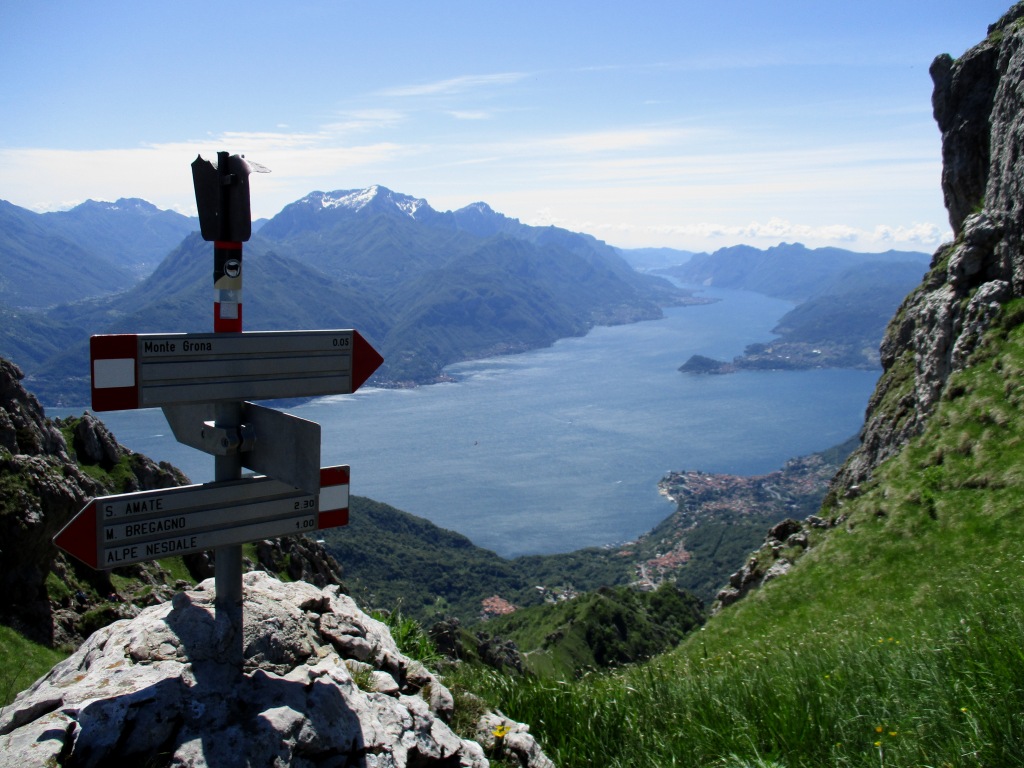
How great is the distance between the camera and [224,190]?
5.14m

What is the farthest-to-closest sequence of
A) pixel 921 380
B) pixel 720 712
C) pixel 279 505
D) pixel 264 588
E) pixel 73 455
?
pixel 73 455
pixel 921 380
pixel 264 588
pixel 720 712
pixel 279 505

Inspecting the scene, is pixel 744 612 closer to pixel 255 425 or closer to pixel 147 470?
pixel 255 425

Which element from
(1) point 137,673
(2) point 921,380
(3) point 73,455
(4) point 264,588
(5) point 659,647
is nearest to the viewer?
(1) point 137,673

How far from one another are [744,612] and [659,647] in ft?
112

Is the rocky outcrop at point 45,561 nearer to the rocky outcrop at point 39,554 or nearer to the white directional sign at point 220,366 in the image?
the rocky outcrop at point 39,554

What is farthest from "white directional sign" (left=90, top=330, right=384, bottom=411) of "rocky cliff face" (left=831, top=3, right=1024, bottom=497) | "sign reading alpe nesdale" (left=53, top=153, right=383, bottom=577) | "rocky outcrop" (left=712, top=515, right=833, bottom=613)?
"rocky cliff face" (left=831, top=3, right=1024, bottom=497)

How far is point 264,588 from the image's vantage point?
670 centimetres

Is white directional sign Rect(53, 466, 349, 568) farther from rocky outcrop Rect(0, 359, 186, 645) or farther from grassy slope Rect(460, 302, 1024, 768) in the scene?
rocky outcrop Rect(0, 359, 186, 645)

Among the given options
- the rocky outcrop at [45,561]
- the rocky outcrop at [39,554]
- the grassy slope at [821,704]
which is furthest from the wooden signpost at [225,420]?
the rocky outcrop at [39,554]

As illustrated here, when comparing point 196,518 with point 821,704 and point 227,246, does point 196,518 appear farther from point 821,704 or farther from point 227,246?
point 821,704

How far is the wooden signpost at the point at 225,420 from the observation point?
4816 millimetres

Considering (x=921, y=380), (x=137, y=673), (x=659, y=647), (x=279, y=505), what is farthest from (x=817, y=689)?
(x=659, y=647)

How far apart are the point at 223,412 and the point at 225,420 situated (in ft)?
0.19

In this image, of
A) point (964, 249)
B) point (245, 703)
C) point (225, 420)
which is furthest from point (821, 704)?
point (964, 249)
